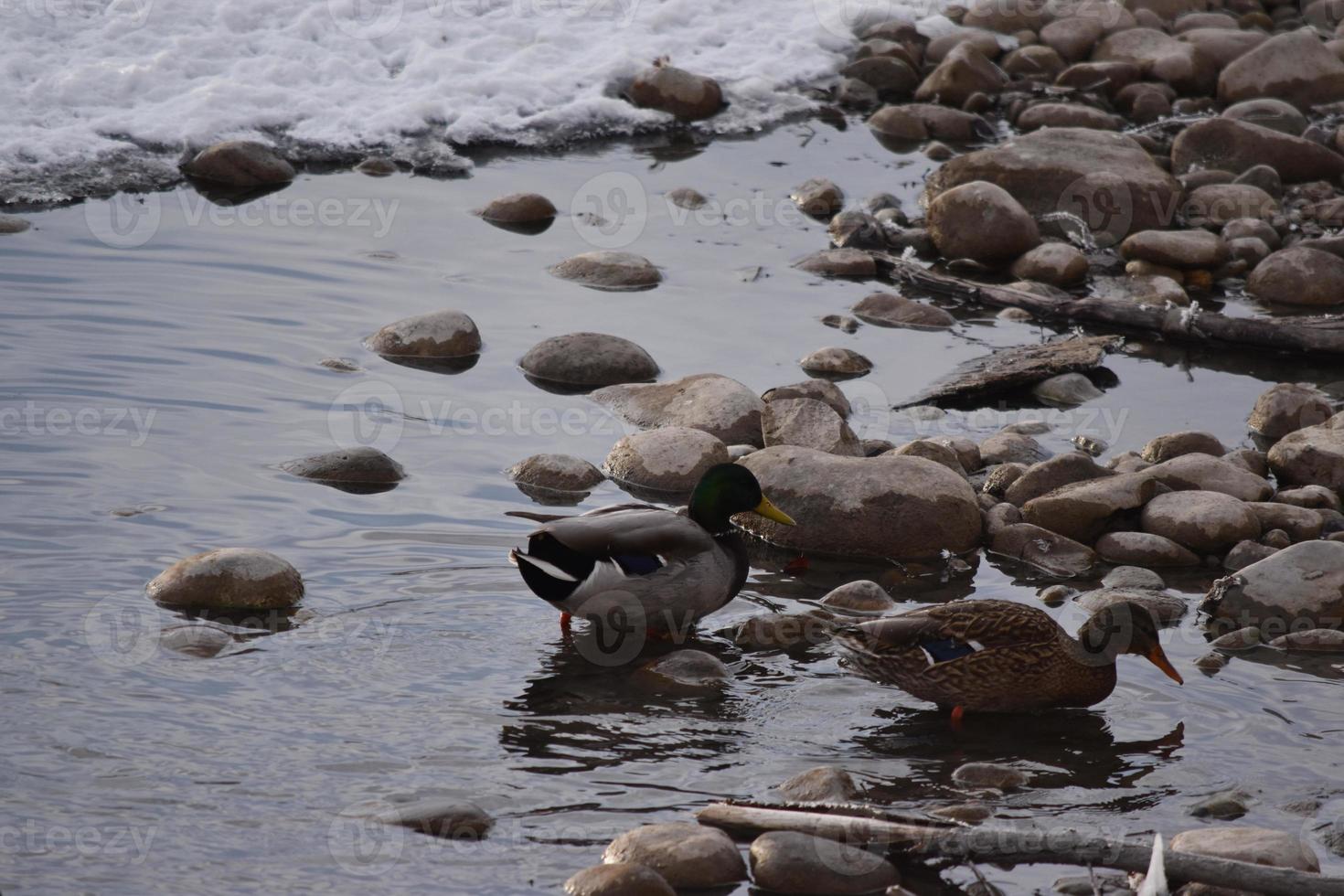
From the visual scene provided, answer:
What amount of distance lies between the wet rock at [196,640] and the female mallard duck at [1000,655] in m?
2.28

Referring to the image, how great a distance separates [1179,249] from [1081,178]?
3.82 ft

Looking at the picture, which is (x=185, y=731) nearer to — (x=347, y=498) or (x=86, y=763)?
(x=86, y=763)

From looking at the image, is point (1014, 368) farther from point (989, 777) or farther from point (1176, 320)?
point (989, 777)

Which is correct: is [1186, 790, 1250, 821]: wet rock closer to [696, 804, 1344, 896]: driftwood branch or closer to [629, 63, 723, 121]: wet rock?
[696, 804, 1344, 896]: driftwood branch

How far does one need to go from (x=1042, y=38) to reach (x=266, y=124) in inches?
305

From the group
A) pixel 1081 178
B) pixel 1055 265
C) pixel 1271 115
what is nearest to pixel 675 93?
pixel 1081 178

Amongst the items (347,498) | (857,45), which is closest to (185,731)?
(347,498)

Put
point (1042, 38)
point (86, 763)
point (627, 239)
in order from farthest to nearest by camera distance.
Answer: point (1042, 38), point (627, 239), point (86, 763)

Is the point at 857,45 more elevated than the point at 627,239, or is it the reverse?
the point at 857,45

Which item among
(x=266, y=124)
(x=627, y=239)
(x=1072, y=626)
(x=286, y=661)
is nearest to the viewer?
(x=286, y=661)

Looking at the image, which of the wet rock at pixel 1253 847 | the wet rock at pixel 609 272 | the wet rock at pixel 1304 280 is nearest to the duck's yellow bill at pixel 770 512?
the wet rock at pixel 1253 847

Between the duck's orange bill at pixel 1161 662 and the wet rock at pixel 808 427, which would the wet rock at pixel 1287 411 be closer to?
the wet rock at pixel 808 427

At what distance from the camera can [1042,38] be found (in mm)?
15672

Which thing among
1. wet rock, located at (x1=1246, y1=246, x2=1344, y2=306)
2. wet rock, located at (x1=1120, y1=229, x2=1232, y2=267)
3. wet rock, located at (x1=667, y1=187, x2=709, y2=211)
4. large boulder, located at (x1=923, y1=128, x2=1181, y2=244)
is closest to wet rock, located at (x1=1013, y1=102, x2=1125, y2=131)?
large boulder, located at (x1=923, y1=128, x2=1181, y2=244)
